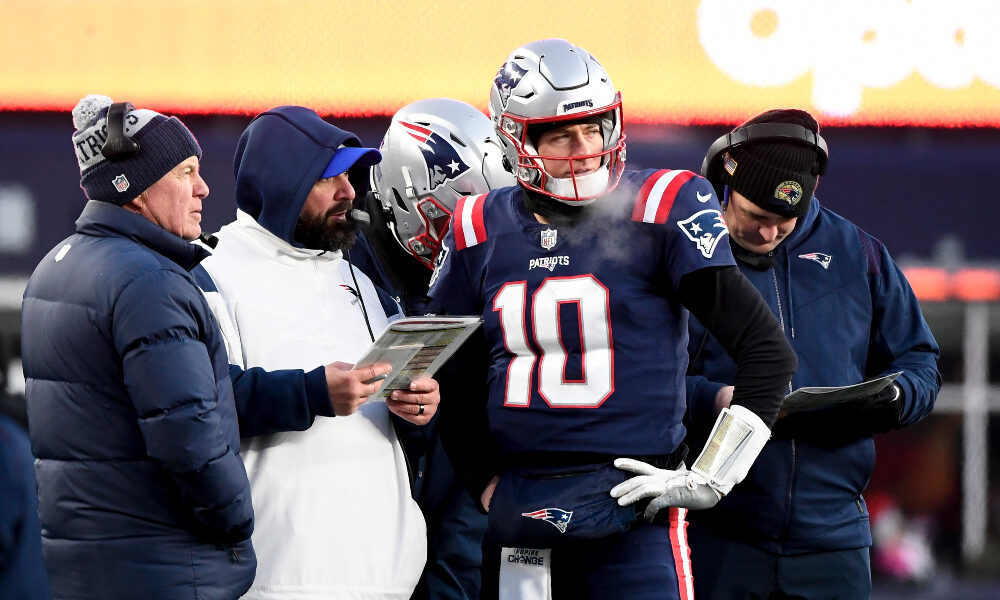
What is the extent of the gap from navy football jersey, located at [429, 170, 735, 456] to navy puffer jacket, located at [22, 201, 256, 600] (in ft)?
1.83

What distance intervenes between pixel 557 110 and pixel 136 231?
2.75ft

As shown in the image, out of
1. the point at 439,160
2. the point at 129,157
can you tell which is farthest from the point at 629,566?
the point at 439,160

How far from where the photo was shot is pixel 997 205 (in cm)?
629

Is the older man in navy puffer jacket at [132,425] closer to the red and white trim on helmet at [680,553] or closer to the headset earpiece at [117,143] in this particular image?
the headset earpiece at [117,143]

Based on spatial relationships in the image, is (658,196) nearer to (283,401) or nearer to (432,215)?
(283,401)

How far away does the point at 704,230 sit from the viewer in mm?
2496

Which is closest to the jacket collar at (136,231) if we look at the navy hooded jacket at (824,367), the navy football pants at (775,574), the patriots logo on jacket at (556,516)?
the patriots logo on jacket at (556,516)

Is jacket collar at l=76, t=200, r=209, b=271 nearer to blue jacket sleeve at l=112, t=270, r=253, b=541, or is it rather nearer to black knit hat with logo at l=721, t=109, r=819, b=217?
blue jacket sleeve at l=112, t=270, r=253, b=541

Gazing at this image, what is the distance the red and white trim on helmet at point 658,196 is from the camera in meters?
2.53

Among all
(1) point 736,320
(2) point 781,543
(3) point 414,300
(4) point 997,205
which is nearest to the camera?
(1) point 736,320

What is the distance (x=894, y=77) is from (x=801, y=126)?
8.81 feet

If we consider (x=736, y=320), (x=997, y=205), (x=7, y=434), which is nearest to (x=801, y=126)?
(x=736, y=320)

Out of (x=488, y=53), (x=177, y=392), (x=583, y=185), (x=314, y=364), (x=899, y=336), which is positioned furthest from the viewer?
(x=488, y=53)

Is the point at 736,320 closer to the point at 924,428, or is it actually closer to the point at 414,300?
the point at 414,300
